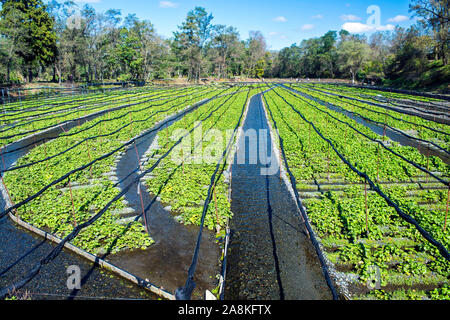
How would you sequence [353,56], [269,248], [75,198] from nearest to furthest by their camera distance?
[269,248]
[75,198]
[353,56]

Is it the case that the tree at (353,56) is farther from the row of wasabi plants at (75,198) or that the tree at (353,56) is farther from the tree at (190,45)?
the row of wasabi plants at (75,198)

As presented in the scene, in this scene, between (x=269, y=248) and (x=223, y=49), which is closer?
(x=269, y=248)

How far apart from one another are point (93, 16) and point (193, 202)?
56.6 m

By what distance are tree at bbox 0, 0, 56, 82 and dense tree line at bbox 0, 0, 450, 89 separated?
11 centimetres

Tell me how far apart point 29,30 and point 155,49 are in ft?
70.3

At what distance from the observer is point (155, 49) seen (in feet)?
188

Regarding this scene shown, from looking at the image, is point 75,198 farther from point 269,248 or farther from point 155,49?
point 155,49

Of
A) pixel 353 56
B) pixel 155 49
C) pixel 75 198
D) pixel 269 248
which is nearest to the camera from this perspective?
pixel 269 248

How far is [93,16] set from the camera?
5203 cm

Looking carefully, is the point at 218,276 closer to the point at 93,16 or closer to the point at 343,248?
the point at 343,248

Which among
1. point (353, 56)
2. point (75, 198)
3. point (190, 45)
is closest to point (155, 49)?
point (190, 45)

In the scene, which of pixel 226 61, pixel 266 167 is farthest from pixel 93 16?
pixel 266 167

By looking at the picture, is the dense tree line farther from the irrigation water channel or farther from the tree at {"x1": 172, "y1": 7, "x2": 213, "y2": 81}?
the irrigation water channel

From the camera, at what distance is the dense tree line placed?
4107 centimetres
